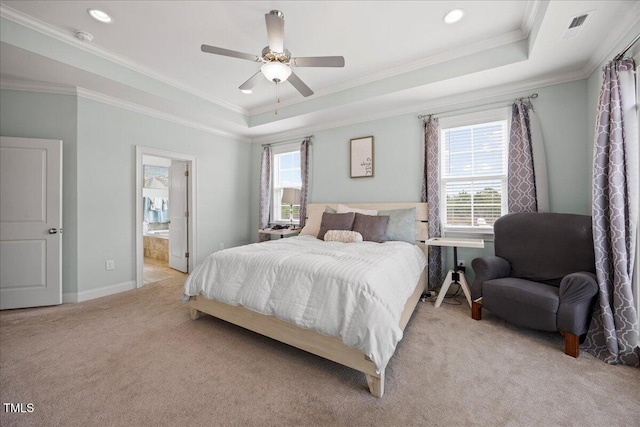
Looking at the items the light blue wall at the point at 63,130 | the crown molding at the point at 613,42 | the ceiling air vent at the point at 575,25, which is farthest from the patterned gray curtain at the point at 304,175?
the crown molding at the point at 613,42

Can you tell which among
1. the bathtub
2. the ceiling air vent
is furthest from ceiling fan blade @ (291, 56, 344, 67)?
the bathtub

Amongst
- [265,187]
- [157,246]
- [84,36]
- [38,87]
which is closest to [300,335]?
[84,36]

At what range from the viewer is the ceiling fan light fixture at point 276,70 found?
209 cm

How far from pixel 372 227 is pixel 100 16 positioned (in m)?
3.37

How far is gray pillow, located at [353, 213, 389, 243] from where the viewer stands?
10.8 feet

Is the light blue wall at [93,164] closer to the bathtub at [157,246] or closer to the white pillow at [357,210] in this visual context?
the bathtub at [157,246]

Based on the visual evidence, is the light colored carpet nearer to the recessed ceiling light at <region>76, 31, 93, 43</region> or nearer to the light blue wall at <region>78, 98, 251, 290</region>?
the light blue wall at <region>78, 98, 251, 290</region>

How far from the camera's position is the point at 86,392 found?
162cm

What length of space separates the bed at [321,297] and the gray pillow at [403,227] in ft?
1.80

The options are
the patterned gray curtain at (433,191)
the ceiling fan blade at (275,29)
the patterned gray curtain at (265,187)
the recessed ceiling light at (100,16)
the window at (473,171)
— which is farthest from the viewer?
the patterned gray curtain at (265,187)

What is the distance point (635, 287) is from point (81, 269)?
545cm

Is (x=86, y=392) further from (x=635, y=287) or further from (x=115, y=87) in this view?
(x=635, y=287)

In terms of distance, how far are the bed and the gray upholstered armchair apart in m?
0.73

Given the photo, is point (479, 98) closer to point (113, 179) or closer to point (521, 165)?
point (521, 165)
